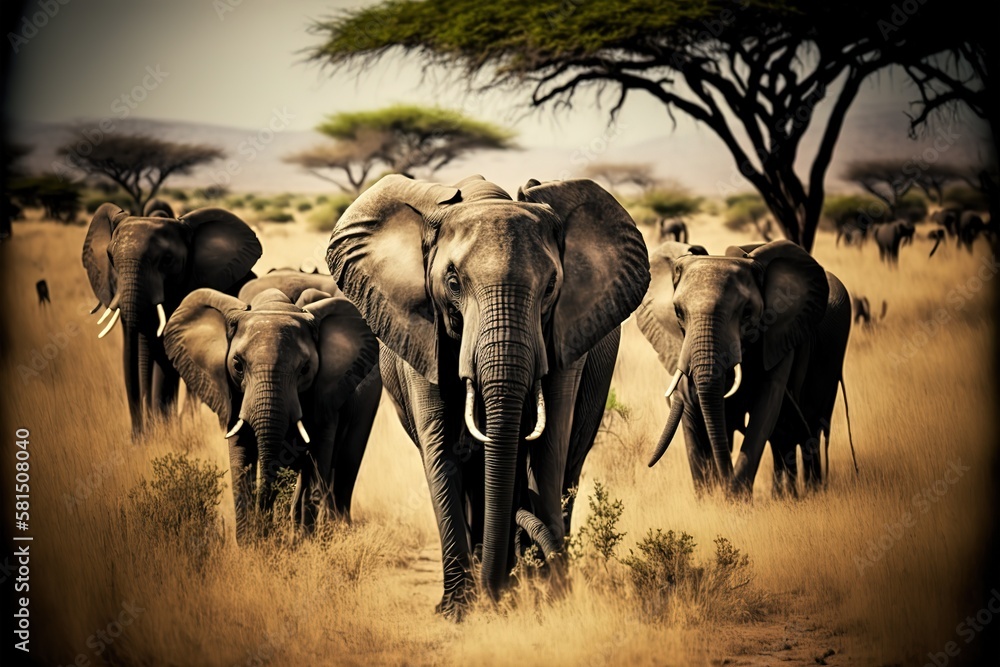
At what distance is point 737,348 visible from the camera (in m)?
8.48

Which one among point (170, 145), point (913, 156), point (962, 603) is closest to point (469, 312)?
point (962, 603)

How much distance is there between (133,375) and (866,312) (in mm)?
8466

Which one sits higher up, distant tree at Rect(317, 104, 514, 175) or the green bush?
distant tree at Rect(317, 104, 514, 175)

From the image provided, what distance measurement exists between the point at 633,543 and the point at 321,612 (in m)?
2.26

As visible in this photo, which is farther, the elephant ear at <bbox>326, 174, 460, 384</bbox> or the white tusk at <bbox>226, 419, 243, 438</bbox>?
the white tusk at <bbox>226, 419, 243, 438</bbox>

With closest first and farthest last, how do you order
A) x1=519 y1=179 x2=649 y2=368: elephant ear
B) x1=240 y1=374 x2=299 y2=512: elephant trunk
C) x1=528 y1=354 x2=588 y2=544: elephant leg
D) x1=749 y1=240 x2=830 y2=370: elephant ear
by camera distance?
x1=519 y1=179 x2=649 y2=368: elephant ear, x1=528 y1=354 x2=588 y2=544: elephant leg, x1=240 y1=374 x2=299 y2=512: elephant trunk, x1=749 y1=240 x2=830 y2=370: elephant ear

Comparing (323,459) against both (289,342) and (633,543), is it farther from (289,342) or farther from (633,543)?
(633,543)

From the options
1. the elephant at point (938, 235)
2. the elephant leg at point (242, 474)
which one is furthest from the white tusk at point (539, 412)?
the elephant at point (938, 235)


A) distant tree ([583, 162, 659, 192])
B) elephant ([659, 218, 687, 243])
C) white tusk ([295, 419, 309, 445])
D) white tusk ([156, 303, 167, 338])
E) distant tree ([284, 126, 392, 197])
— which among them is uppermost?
distant tree ([284, 126, 392, 197])

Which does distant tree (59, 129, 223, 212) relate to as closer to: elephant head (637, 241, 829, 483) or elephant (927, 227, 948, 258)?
elephant head (637, 241, 829, 483)

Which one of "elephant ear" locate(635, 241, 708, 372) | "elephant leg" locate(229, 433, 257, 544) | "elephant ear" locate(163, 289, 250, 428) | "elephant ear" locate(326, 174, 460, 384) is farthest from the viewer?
"elephant ear" locate(635, 241, 708, 372)

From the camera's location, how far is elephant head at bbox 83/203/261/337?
10.1m

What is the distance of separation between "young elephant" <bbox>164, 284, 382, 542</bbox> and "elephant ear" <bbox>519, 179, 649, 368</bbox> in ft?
6.54

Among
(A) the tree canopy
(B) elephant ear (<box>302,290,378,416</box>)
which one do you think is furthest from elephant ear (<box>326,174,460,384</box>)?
(A) the tree canopy
